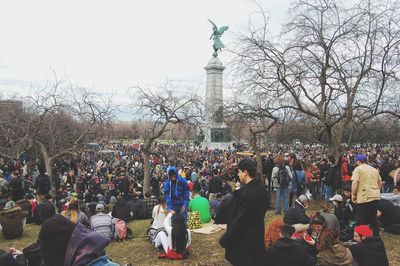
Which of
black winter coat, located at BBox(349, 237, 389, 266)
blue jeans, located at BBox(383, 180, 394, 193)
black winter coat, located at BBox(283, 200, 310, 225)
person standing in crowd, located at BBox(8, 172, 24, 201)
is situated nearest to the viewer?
black winter coat, located at BBox(349, 237, 389, 266)

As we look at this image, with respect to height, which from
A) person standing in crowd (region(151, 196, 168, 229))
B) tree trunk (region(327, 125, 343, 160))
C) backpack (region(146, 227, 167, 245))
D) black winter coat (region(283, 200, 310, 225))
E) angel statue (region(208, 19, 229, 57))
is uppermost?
angel statue (region(208, 19, 229, 57))

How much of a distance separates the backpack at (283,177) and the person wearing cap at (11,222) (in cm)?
619

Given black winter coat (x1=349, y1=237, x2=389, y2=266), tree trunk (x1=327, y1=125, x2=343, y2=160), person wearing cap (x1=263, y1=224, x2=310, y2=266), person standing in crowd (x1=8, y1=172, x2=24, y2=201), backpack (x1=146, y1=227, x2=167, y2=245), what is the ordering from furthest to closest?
1. person standing in crowd (x1=8, y1=172, x2=24, y2=201)
2. tree trunk (x1=327, y1=125, x2=343, y2=160)
3. backpack (x1=146, y1=227, x2=167, y2=245)
4. black winter coat (x1=349, y1=237, x2=389, y2=266)
5. person wearing cap (x1=263, y1=224, x2=310, y2=266)

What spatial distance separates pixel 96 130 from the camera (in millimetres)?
14461

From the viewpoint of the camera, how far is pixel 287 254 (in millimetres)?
4250

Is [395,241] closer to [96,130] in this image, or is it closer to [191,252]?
[191,252]

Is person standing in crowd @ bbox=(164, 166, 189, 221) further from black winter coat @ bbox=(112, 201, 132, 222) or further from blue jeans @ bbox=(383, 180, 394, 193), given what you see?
blue jeans @ bbox=(383, 180, 394, 193)

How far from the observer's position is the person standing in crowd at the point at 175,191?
24.5ft

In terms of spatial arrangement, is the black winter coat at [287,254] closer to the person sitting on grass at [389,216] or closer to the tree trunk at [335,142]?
the person sitting on grass at [389,216]

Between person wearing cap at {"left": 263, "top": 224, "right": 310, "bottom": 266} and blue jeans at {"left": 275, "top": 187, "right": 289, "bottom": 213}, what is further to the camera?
blue jeans at {"left": 275, "top": 187, "right": 289, "bottom": 213}

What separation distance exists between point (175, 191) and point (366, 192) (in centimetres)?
359

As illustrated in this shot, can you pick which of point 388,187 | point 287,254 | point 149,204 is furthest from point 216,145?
point 287,254

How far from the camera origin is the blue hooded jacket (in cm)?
746

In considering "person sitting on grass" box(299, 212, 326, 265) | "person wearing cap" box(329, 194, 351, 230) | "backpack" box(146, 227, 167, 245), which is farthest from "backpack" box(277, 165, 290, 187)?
"backpack" box(146, 227, 167, 245)
